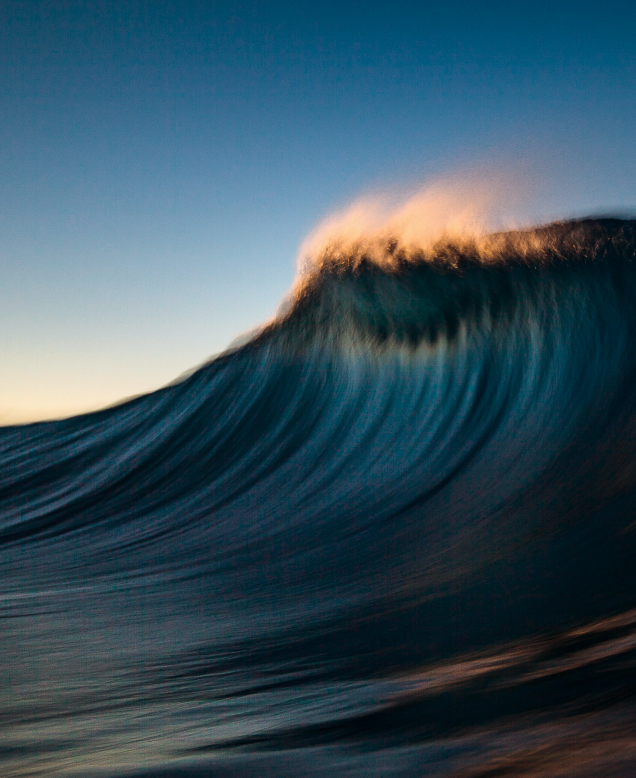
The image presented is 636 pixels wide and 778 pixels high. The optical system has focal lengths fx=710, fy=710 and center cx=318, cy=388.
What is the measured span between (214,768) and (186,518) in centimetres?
327

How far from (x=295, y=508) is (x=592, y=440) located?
176 centimetres

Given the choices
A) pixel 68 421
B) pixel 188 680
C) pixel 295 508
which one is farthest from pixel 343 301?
pixel 188 680

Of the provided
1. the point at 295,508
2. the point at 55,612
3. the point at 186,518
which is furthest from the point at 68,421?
the point at 55,612

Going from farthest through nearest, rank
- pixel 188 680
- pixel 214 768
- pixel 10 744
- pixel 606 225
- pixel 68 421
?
pixel 68 421, pixel 606 225, pixel 188 680, pixel 10 744, pixel 214 768

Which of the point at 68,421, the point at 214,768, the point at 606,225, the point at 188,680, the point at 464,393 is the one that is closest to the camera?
the point at 214,768

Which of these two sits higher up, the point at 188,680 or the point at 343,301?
the point at 343,301

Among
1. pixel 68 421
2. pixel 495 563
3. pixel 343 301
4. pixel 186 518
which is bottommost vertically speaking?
pixel 495 563

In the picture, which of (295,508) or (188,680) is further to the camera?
(295,508)

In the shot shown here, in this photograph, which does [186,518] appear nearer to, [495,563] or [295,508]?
[295,508]

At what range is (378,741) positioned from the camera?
1.29m

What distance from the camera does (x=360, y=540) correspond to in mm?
3459

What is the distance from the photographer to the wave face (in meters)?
1.35

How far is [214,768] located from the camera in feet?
3.92

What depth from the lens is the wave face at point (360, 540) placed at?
1.35 m
